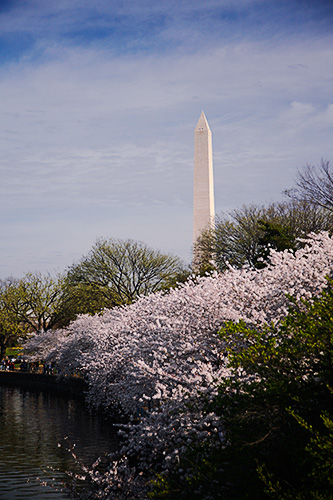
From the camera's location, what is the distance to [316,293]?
604 inches

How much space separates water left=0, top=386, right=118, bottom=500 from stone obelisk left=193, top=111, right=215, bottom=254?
59.8ft

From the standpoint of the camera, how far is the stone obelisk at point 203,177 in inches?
1826

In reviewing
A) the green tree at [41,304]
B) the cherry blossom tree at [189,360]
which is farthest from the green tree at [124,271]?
the cherry blossom tree at [189,360]

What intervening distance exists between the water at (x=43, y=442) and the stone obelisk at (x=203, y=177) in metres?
18.2

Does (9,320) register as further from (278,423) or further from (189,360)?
(278,423)

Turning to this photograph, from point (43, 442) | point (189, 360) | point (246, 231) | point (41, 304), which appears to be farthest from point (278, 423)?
point (41, 304)

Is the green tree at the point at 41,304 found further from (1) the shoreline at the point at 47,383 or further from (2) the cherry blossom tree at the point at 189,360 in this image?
(2) the cherry blossom tree at the point at 189,360

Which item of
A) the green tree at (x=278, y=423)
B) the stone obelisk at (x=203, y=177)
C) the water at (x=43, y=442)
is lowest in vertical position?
the water at (x=43, y=442)

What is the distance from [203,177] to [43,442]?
27.9 metres

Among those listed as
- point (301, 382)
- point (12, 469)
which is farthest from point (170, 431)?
point (12, 469)

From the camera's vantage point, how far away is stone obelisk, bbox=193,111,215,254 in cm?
4638

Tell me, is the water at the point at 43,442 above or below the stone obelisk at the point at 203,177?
below

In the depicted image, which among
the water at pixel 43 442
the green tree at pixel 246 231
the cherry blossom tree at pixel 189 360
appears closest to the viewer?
the cherry blossom tree at pixel 189 360

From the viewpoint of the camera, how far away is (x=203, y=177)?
153ft
